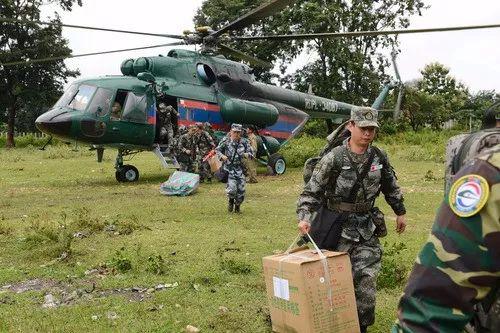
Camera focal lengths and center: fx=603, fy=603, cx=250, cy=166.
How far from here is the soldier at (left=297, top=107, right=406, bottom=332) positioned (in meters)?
4.36

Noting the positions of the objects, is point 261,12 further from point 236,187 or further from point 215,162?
point 236,187

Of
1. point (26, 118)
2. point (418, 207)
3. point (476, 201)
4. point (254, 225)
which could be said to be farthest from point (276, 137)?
point (26, 118)

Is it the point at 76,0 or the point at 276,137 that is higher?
the point at 76,0

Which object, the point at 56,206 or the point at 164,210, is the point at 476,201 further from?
the point at 56,206

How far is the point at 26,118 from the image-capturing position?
5116cm

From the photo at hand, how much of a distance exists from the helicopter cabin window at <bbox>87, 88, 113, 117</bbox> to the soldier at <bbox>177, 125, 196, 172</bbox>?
74.1 inches

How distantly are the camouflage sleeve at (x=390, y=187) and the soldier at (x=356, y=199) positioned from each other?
10 centimetres

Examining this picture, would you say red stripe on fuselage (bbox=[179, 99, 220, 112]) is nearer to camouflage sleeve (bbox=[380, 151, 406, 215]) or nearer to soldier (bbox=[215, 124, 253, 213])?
soldier (bbox=[215, 124, 253, 213])

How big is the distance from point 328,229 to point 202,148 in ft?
33.1

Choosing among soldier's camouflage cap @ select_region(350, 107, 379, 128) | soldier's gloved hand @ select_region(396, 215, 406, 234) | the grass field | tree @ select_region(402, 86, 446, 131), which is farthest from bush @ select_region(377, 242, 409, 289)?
tree @ select_region(402, 86, 446, 131)

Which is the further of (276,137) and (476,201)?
(276,137)

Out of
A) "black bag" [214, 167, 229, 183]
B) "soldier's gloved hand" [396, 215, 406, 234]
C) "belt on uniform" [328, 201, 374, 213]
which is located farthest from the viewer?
"black bag" [214, 167, 229, 183]

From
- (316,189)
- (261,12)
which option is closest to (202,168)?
(261,12)

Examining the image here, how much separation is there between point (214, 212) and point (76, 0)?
33196 mm
